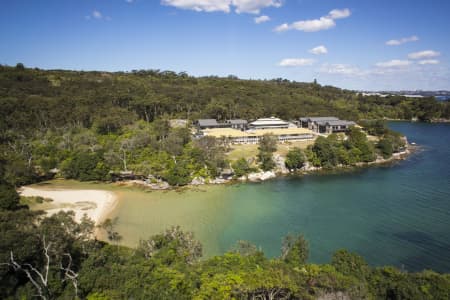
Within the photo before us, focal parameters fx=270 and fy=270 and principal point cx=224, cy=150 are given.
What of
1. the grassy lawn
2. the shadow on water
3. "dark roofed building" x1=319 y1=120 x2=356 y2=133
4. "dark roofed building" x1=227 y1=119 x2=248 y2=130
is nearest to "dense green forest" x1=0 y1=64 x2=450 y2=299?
the grassy lawn

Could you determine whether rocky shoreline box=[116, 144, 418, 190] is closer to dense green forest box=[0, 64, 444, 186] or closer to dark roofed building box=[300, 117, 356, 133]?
dense green forest box=[0, 64, 444, 186]

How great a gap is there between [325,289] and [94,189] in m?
25.7

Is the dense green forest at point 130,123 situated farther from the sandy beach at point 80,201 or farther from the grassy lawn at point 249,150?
the sandy beach at point 80,201

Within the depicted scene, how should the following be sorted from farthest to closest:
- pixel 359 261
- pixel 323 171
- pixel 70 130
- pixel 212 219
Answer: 1. pixel 70 130
2. pixel 323 171
3. pixel 212 219
4. pixel 359 261

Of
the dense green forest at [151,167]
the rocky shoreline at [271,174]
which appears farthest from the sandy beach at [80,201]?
the rocky shoreline at [271,174]

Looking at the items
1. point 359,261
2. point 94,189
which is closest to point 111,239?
point 94,189

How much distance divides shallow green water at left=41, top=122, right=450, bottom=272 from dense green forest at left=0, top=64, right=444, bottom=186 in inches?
156

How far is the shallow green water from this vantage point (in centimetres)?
1778

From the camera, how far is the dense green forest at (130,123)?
31.6 m

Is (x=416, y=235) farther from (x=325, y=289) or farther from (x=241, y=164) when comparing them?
(x=241, y=164)

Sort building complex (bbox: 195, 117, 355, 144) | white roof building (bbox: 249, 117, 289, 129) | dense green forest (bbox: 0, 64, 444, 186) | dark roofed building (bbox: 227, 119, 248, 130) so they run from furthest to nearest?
1. dark roofed building (bbox: 227, 119, 248, 130)
2. white roof building (bbox: 249, 117, 289, 129)
3. building complex (bbox: 195, 117, 355, 144)
4. dense green forest (bbox: 0, 64, 444, 186)

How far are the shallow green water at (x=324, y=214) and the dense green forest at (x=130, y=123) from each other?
396 cm

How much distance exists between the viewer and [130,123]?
4825 centimetres

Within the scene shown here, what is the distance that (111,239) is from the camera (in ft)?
59.8
